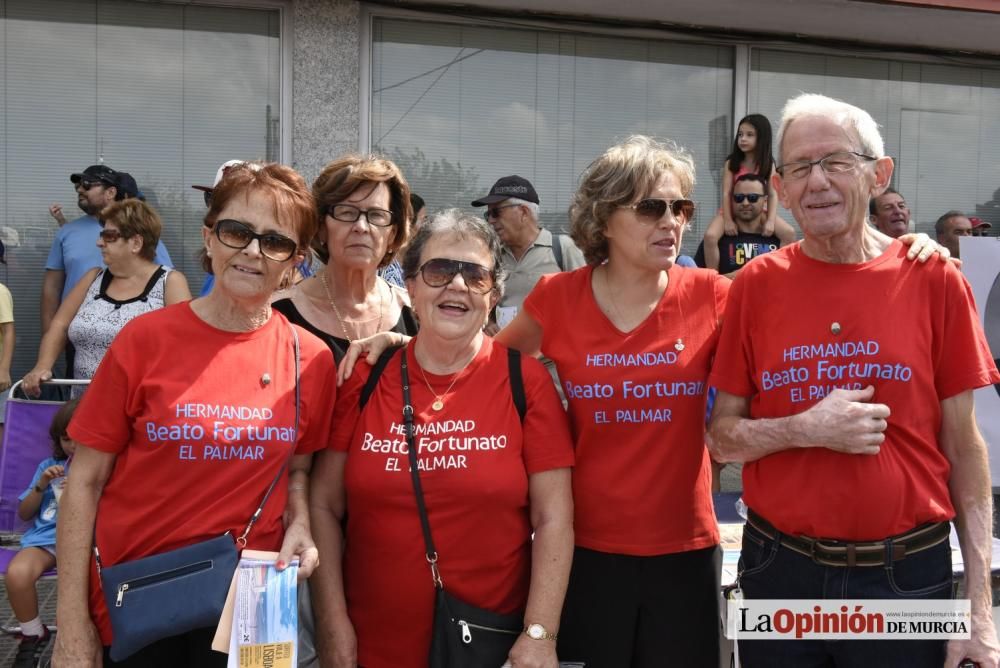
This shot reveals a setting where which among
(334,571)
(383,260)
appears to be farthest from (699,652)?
(383,260)

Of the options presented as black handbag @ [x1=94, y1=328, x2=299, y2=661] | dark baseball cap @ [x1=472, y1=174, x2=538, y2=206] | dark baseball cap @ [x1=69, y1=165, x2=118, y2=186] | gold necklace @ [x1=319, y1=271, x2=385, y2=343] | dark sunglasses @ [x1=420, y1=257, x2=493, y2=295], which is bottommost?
black handbag @ [x1=94, y1=328, x2=299, y2=661]

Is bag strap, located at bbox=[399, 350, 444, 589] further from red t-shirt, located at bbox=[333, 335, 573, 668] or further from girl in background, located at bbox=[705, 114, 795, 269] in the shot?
girl in background, located at bbox=[705, 114, 795, 269]

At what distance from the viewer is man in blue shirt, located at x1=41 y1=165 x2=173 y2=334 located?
5566 mm

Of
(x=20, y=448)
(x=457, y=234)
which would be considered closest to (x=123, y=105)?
(x=20, y=448)

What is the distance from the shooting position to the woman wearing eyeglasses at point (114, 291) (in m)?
4.73

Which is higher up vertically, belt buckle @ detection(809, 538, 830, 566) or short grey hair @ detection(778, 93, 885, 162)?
short grey hair @ detection(778, 93, 885, 162)

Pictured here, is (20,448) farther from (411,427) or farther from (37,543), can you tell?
(411,427)

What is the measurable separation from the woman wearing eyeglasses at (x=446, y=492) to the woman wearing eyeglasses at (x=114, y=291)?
2.78 m

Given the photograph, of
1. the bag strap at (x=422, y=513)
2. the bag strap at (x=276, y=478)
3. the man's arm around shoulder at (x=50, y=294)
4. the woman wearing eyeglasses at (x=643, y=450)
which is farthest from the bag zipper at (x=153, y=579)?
the man's arm around shoulder at (x=50, y=294)

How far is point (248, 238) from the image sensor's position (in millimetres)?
2336

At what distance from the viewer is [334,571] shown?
2432mm

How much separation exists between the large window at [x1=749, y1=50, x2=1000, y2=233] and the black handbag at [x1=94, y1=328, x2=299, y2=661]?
21.1 ft

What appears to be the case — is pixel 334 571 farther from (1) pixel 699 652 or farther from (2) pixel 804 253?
(2) pixel 804 253

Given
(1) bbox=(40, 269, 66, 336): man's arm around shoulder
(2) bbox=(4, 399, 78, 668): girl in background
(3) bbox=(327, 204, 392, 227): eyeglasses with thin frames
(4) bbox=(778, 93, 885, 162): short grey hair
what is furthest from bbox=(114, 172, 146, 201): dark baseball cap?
(4) bbox=(778, 93, 885, 162): short grey hair
